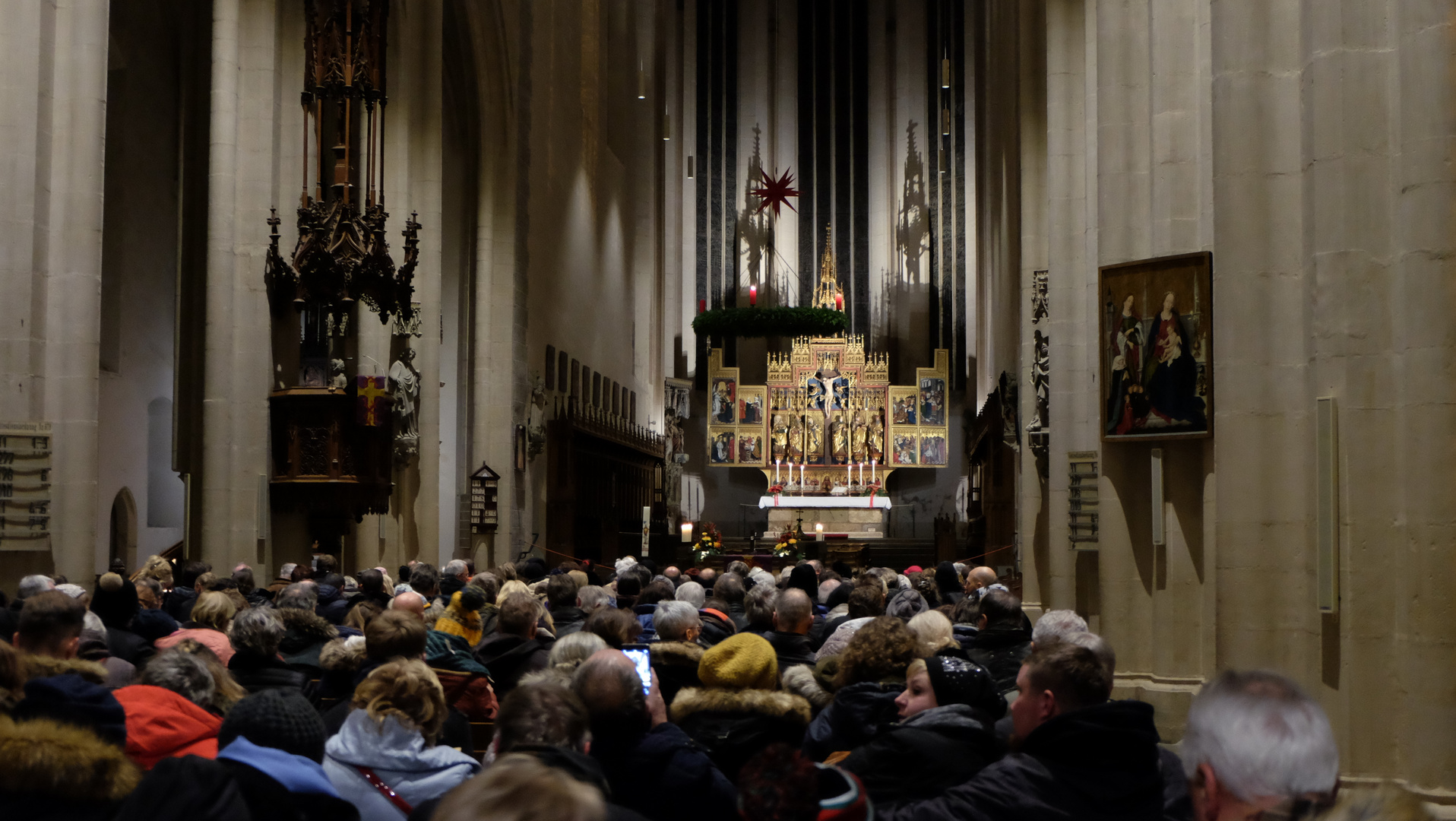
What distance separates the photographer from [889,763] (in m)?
3.68

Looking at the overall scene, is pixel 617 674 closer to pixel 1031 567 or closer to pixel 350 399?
pixel 350 399

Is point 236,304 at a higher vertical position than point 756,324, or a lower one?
lower

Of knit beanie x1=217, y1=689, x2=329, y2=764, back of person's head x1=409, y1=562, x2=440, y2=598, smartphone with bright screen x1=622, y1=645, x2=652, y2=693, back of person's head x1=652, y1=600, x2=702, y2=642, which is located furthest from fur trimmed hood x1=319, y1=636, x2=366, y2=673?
back of person's head x1=409, y1=562, x2=440, y2=598

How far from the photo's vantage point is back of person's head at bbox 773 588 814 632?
6.37 meters

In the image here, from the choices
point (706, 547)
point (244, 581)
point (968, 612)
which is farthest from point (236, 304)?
point (706, 547)

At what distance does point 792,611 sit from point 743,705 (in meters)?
1.86

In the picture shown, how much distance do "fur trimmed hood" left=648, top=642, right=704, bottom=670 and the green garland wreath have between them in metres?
28.3

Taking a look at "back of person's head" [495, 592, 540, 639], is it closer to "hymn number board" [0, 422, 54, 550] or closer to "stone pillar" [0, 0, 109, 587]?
"hymn number board" [0, 422, 54, 550]

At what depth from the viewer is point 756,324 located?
112 ft

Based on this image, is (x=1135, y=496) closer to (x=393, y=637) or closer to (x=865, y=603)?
(x=865, y=603)

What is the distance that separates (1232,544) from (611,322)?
2392 cm

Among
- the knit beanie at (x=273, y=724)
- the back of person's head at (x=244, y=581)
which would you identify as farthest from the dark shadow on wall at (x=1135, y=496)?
the knit beanie at (x=273, y=724)

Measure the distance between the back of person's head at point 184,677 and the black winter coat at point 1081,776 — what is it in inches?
86.4

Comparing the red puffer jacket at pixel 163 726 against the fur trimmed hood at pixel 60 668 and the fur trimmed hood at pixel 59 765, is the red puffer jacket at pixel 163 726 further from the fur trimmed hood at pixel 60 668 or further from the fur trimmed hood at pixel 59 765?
the fur trimmed hood at pixel 59 765
